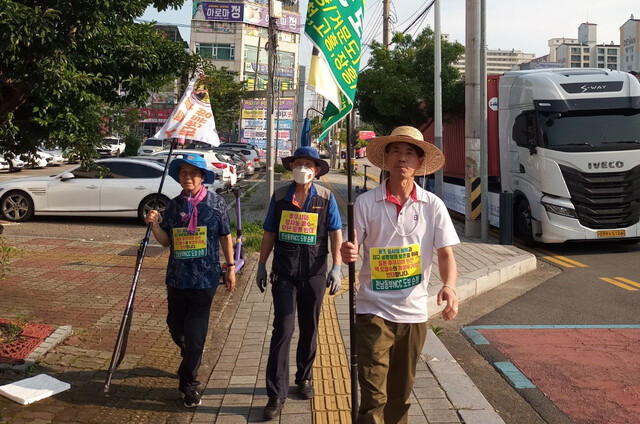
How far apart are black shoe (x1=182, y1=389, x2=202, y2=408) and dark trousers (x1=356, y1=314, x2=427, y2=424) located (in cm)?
146

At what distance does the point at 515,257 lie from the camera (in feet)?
36.0

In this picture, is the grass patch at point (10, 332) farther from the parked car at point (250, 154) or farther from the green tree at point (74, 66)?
the parked car at point (250, 154)

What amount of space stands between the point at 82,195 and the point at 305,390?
11.4m

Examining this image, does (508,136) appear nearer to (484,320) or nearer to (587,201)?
(587,201)

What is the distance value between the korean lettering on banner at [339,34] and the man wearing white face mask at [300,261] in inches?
41.2

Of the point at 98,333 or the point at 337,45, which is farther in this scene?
the point at 98,333

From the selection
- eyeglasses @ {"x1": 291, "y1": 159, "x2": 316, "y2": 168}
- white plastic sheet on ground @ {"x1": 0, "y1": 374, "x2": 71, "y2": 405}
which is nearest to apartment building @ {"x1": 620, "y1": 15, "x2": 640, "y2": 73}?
eyeglasses @ {"x1": 291, "y1": 159, "x2": 316, "y2": 168}

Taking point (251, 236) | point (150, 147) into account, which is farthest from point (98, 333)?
point (150, 147)

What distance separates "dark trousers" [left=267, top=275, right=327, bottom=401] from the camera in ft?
14.5

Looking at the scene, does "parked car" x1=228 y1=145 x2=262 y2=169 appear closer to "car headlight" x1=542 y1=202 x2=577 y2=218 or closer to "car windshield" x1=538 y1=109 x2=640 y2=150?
"car windshield" x1=538 y1=109 x2=640 y2=150

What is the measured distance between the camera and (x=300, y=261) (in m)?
4.57

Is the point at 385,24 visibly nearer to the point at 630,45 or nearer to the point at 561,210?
the point at 561,210

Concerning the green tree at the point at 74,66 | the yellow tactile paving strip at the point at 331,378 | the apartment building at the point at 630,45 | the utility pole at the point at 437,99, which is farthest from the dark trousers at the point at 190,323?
the apartment building at the point at 630,45

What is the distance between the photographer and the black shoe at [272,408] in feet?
14.2
